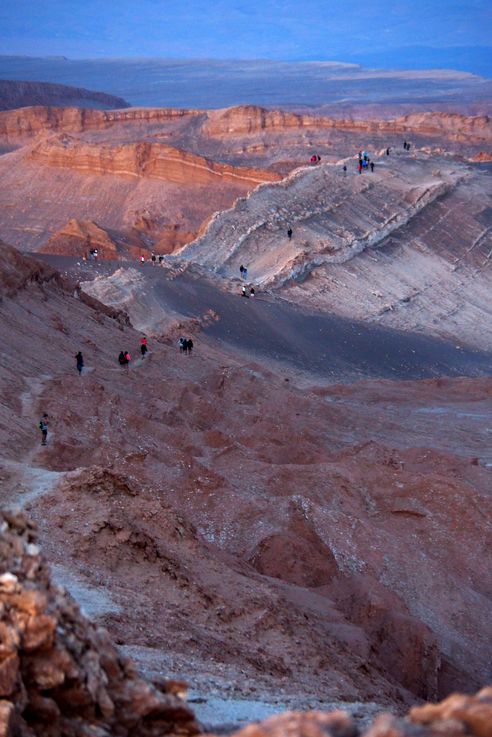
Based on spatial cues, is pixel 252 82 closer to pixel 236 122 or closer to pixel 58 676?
pixel 236 122

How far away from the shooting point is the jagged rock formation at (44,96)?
9481 cm

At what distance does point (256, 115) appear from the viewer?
7131 cm

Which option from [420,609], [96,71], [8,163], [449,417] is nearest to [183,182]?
[8,163]

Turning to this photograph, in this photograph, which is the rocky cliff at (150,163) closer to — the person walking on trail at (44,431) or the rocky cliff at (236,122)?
the rocky cliff at (236,122)

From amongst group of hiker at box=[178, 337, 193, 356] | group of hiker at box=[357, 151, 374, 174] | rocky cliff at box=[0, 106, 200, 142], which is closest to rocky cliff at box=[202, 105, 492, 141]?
rocky cliff at box=[0, 106, 200, 142]

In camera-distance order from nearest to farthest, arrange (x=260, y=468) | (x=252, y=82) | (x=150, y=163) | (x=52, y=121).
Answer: (x=260, y=468) → (x=150, y=163) → (x=52, y=121) → (x=252, y=82)

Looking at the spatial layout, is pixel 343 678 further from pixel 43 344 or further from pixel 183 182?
pixel 183 182

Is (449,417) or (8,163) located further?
(8,163)

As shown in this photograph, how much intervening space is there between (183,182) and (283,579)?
1647 inches

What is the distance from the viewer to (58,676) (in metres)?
4.95

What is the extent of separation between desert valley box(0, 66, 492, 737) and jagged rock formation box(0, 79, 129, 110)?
56363 mm

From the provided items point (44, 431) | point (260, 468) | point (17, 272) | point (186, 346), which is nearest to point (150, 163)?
point (186, 346)

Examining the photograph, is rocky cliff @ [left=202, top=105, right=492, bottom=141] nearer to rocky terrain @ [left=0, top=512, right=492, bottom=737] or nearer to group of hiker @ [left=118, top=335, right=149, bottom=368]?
group of hiker @ [left=118, top=335, right=149, bottom=368]

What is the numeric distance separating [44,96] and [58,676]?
99702mm
